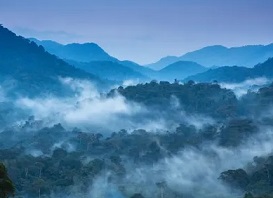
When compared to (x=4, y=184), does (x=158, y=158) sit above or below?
above

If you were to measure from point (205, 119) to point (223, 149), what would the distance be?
45776 mm

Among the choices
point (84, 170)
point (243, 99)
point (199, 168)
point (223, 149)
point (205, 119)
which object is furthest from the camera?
point (243, 99)

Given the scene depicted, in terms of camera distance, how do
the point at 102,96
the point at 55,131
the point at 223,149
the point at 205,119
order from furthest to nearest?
the point at 102,96, the point at 205,119, the point at 55,131, the point at 223,149

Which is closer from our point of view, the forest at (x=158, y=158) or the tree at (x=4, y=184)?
the tree at (x=4, y=184)

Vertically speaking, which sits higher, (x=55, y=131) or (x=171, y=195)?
(x=55, y=131)

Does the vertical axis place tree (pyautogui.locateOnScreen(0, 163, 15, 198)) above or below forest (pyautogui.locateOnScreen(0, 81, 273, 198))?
below

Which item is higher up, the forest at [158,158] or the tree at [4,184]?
the forest at [158,158]

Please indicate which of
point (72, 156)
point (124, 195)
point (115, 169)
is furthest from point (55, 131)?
point (124, 195)

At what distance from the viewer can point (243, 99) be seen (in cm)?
16525

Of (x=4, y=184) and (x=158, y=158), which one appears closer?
(x=4, y=184)

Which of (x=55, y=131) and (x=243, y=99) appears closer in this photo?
(x=55, y=131)

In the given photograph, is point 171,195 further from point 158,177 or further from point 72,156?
point 72,156

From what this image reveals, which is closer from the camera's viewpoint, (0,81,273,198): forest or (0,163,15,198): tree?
(0,163,15,198): tree

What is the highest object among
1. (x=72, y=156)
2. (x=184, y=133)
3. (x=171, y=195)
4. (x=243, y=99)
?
(x=243, y=99)
